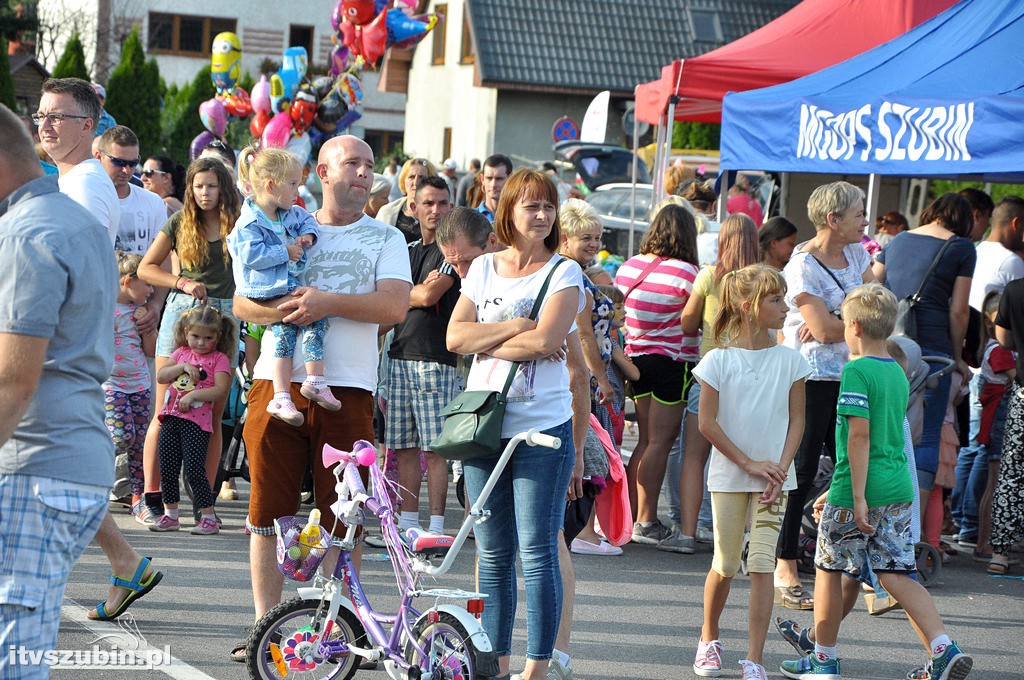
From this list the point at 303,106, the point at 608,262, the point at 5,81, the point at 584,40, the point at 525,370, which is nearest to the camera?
the point at 525,370

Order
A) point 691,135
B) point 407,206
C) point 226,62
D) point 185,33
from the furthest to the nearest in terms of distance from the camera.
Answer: point 185,33, point 691,135, point 226,62, point 407,206

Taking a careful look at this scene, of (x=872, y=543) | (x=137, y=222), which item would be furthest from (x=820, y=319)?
(x=137, y=222)

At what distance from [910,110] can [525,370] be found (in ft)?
14.7

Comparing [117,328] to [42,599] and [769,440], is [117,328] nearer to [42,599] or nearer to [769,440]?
[769,440]

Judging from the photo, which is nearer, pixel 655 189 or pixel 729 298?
pixel 729 298

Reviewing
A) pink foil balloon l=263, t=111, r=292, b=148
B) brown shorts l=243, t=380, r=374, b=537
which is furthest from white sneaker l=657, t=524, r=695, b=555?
pink foil balloon l=263, t=111, r=292, b=148

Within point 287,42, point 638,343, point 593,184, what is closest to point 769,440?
point 638,343

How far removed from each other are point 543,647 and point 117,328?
4032 mm

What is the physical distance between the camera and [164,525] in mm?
7602

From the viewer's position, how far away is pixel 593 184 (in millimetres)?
25109

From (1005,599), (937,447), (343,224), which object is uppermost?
(343,224)

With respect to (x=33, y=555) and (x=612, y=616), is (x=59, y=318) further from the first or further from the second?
(x=612, y=616)

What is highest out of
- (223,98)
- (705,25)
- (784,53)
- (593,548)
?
(705,25)

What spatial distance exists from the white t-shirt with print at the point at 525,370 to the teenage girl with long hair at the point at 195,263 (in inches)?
125
